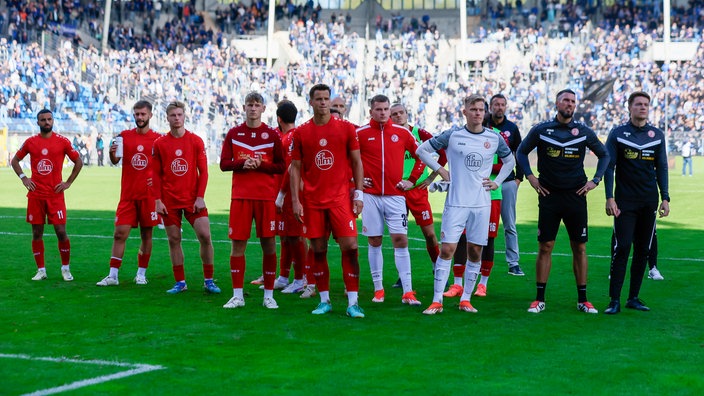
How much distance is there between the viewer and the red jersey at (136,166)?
11.8 metres

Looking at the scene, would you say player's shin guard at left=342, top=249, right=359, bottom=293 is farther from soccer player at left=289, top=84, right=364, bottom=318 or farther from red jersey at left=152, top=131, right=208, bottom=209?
red jersey at left=152, top=131, right=208, bottom=209

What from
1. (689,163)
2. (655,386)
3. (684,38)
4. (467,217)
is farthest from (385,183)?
(684,38)

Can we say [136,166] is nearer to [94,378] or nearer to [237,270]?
[237,270]

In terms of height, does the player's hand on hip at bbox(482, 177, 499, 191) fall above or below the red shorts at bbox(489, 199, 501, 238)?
above

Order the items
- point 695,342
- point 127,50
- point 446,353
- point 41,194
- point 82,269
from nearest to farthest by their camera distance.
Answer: point 446,353 → point 695,342 → point 41,194 → point 82,269 → point 127,50

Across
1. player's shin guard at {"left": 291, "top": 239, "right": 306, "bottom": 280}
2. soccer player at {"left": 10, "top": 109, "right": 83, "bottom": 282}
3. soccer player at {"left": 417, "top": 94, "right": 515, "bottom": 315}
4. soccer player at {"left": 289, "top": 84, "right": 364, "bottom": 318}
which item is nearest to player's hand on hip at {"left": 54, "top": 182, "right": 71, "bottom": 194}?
soccer player at {"left": 10, "top": 109, "right": 83, "bottom": 282}

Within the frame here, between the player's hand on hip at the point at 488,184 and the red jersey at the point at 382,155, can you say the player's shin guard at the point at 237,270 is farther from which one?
the player's hand on hip at the point at 488,184

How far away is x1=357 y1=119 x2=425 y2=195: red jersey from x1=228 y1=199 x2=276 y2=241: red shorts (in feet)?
3.37

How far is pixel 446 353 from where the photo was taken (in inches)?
305

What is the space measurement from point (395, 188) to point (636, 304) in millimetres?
2608

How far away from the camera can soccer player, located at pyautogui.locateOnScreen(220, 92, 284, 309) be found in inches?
399

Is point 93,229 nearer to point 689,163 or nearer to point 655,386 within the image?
point 655,386

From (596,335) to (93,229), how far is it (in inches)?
488

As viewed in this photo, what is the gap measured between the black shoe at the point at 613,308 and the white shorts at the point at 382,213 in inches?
83.1
